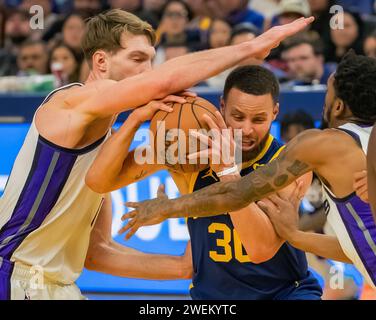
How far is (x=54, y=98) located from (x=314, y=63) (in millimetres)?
5077

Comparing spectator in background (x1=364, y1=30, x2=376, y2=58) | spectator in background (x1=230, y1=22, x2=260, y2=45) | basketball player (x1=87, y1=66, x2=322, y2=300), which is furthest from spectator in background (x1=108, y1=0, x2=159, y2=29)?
basketball player (x1=87, y1=66, x2=322, y2=300)

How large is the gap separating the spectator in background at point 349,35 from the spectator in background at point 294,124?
2.26 m

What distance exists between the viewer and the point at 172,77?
15.8ft

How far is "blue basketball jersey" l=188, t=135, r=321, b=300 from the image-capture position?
5.21 meters

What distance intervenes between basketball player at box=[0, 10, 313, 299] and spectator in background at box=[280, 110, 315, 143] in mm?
2967

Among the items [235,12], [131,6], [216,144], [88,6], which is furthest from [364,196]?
[88,6]

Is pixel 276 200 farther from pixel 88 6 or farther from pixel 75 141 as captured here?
pixel 88 6

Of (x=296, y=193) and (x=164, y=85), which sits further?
(x=296, y=193)

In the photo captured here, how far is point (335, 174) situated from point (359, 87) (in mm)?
513

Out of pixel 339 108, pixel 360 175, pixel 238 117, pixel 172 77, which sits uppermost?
pixel 172 77

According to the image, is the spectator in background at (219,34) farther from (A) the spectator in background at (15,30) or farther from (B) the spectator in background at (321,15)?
(A) the spectator in background at (15,30)

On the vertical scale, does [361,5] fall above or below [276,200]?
above

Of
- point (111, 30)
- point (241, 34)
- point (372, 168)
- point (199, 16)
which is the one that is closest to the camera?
point (372, 168)

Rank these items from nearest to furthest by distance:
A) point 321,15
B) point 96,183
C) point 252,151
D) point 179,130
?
A: point 179,130
point 96,183
point 252,151
point 321,15
